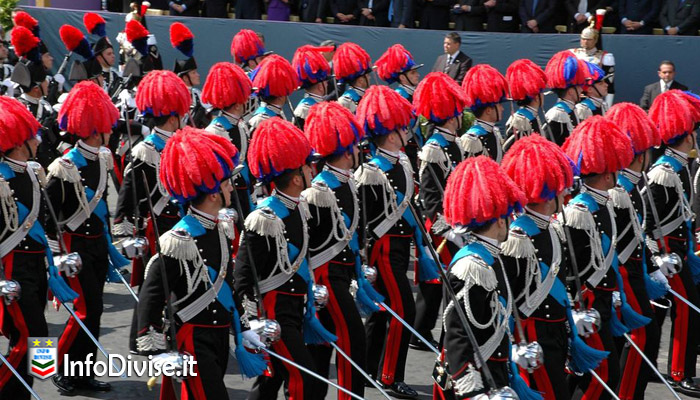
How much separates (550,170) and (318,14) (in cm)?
1162

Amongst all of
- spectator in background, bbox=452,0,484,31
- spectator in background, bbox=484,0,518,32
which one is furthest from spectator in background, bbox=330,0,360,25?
spectator in background, bbox=484,0,518,32

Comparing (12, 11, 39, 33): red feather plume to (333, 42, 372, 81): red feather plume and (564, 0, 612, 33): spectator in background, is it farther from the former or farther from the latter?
(564, 0, 612, 33): spectator in background

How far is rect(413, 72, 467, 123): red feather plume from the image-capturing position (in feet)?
27.1

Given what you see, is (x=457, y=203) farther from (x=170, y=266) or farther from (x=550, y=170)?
(x=170, y=266)

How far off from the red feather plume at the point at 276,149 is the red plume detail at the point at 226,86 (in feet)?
10.4

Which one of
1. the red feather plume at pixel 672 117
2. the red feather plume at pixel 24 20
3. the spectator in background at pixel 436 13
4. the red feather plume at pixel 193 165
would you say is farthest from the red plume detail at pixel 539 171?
the spectator in background at pixel 436 13

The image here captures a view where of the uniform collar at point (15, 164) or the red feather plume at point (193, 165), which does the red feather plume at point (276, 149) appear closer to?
the red feather plume at point (193, 165)

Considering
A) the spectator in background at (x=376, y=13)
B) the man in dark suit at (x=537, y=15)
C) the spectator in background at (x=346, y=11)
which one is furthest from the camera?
the spectator in background at (x=346, y=11)

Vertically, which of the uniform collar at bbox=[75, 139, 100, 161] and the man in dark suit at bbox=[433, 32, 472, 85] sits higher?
the uniform collar at bbox=[75, 139, 100, 161]

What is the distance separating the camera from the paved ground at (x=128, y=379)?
23.4ft

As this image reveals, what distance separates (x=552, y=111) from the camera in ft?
35.1

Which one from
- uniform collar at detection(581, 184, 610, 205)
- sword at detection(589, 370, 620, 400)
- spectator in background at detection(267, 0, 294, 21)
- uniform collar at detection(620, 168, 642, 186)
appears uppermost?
uniform collar at detection(581, 184, 610, 205)

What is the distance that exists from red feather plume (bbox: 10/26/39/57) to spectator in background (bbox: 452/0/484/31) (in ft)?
19.6

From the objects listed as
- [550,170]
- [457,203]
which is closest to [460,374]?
[457,203]
